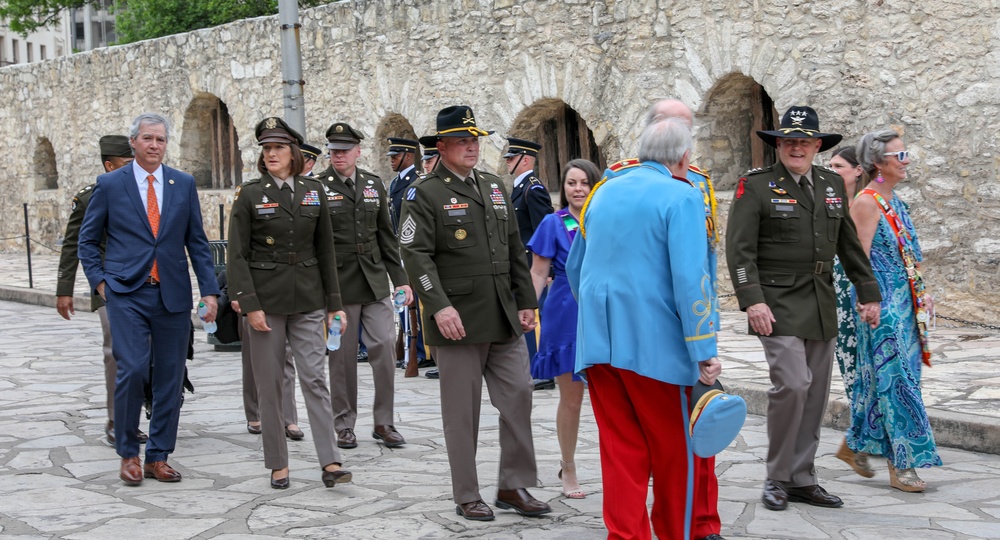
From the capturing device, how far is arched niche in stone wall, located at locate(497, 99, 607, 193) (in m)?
13.2

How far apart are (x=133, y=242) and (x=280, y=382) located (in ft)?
3.25

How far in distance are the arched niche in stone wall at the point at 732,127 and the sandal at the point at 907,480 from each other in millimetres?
6389

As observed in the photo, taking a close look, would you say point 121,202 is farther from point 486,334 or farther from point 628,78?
point 628,78

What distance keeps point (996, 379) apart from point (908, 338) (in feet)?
6.86

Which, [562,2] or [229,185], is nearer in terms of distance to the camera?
[562,2]

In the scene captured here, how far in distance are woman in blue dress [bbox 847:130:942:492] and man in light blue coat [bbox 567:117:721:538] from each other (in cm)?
162

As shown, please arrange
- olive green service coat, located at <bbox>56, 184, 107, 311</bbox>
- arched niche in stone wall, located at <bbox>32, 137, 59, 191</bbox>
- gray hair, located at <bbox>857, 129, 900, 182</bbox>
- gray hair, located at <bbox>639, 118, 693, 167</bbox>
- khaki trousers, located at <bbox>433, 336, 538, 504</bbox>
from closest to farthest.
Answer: gray hair, located at <bbox>639, 118, 693, 167</bbox>
khaki trousers, located at <bbox>433, 336, 538, 504</bbox>
gray hair, located at <bbox>857, 129, 900, 182</bbox>
olive green service coat, located at <bbox>56, 184, 107, 311</bbox>
arched niche in stone wall, located at <bbox>32, 137, 59, 191</bbox>

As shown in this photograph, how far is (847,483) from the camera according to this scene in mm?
5625

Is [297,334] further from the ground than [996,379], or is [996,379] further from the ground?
[297,334]

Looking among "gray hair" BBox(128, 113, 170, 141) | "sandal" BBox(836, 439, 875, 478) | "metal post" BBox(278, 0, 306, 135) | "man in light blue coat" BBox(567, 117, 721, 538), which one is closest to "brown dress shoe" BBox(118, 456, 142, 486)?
"gray hair" BBox(128, 113, 170, 141)

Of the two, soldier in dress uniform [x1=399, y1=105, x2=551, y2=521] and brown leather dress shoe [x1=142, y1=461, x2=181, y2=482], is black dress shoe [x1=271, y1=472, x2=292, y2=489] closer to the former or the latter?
brown leather dress shoe [x1=142, y1=461, x2=181, y2=482]

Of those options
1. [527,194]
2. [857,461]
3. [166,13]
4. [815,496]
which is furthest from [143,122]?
[166,13]

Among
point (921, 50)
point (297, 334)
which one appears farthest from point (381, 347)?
point (921, 50)

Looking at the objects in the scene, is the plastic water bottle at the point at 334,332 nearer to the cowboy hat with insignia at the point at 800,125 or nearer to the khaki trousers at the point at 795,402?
the khaki trousers at the point at 795,402
